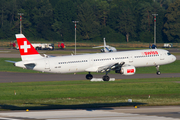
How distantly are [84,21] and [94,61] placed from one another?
136 metres

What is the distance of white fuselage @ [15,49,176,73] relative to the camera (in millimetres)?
49719

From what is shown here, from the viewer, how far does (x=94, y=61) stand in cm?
5178

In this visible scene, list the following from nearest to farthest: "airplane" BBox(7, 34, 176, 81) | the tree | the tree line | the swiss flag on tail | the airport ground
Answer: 1. the airport ground
2. the swiss flag on tail
3. "airplane" BBox(7, 34, 176, 81)
4. the tree
5. the tree line

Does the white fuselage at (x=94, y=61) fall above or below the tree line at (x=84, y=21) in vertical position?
below

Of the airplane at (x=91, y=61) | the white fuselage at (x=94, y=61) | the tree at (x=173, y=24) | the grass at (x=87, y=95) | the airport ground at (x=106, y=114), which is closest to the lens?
the airport ground at (x=106, y=114)

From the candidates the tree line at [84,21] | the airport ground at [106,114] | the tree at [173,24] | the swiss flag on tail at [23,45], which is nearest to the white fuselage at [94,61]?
the swiss flag on tail at [23,45]

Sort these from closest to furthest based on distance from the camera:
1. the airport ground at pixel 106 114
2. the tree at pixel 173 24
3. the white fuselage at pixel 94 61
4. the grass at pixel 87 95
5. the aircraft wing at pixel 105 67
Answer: the airport ground at pixel 106 114, the grass at pixel 87 95, the white fuselage at pixel 94 61, the aircraft wing at pixel 105 67, the tree at pixel 173 24

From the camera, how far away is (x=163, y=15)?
18562 cm

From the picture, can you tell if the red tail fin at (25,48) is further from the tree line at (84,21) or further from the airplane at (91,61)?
the tree line at (84,21)

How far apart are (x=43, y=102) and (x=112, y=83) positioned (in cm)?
1793

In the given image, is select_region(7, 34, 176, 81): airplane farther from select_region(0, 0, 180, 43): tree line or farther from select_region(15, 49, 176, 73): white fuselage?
select_region(0, 0, 180, 43): tree line

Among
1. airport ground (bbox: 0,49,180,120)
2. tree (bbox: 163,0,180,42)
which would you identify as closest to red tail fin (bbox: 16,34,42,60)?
airport ground (bbox: 0,49,180,120)

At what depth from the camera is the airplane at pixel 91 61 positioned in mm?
48219

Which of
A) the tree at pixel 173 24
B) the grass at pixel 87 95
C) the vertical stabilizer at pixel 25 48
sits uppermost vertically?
the tree at pixel 173 24
